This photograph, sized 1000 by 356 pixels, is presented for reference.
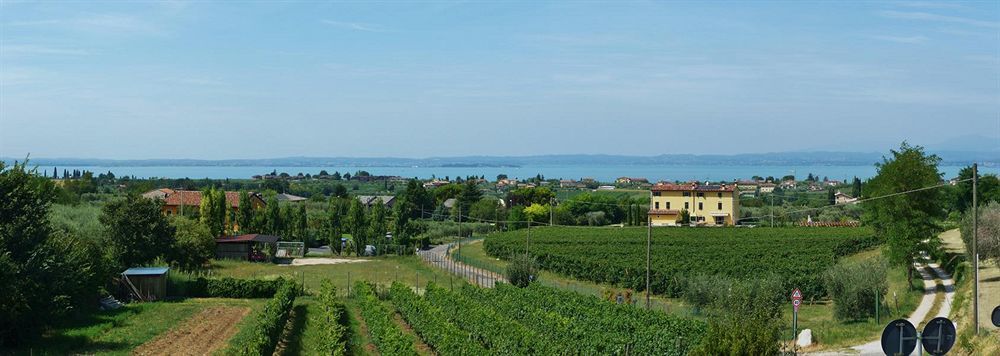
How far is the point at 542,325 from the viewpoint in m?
29.6

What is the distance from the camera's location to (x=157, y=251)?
51.8 meters

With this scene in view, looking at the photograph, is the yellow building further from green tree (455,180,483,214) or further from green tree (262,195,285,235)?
green tree (262,195,285,235)

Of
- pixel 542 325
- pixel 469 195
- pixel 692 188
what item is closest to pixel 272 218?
pixel 692 188

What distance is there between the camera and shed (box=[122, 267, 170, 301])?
1623 inches

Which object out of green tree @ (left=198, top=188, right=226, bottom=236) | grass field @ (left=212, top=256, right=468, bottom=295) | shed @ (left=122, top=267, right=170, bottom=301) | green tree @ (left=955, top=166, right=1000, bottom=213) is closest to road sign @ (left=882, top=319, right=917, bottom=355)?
shed @ (left=122, top=267, right=170, bottom=301)

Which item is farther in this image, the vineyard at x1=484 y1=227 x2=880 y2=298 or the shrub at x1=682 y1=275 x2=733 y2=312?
the vineyard at x1=484 y1=227 x2=880 y2=298

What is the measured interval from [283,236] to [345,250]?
5.75 meters

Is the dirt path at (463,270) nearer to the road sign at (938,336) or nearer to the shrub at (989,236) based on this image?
the shrub at (989,236)

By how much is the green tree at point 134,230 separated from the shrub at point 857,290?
35.1m

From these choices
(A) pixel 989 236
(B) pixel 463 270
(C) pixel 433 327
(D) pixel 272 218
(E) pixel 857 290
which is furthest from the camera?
(D) pixel 272 218

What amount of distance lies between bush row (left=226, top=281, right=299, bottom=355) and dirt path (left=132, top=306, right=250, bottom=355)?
0.62 metres

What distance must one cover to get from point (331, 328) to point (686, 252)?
3975cm

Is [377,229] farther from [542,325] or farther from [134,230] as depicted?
[542,325]

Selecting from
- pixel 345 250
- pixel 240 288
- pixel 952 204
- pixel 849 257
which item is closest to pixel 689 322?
pixel 240 288
